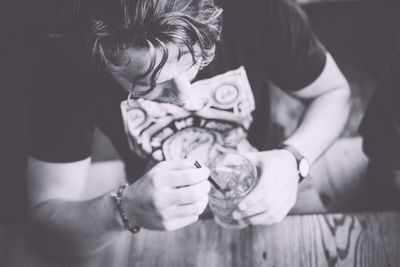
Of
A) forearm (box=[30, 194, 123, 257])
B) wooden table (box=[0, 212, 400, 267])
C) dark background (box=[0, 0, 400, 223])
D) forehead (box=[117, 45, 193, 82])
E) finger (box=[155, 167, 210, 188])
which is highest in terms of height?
forehead (box=[117, 45, 193, 82])

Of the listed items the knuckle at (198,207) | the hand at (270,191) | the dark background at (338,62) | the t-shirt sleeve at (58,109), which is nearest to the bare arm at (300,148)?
the hand at (270,191)

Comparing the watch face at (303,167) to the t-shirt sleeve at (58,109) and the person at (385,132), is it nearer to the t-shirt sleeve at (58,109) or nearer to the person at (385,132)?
the person at (385,132)

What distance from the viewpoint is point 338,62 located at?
6.43ft

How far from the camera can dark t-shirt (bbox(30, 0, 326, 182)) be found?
897mm

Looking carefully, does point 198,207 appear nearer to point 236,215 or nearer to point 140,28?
point 236,215

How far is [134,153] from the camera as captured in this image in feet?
3.50

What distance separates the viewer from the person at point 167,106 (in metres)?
0.70

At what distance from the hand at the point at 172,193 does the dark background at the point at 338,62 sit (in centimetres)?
104

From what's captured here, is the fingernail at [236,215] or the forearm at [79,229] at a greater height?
the fingernail at [236,215]

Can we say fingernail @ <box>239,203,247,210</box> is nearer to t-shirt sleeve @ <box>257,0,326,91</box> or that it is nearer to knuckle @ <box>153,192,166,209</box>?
knuckle @ <box>153,192,166,209</box>

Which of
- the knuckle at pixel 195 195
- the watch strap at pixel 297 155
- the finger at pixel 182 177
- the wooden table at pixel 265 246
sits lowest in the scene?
the wooden table at pixel 265 246

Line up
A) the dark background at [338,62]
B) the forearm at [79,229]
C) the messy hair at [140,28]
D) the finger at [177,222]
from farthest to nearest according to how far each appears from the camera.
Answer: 1. the dark background at [338,62]
2. the forearm at [79,229]
3. the finger at [177,222]
4. the messy hair at [140,28]

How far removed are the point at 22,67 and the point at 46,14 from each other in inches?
42.2

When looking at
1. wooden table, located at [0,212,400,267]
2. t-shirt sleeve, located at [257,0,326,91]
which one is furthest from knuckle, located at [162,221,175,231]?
t-shirt sleeve, located at [257,0,326,91]
